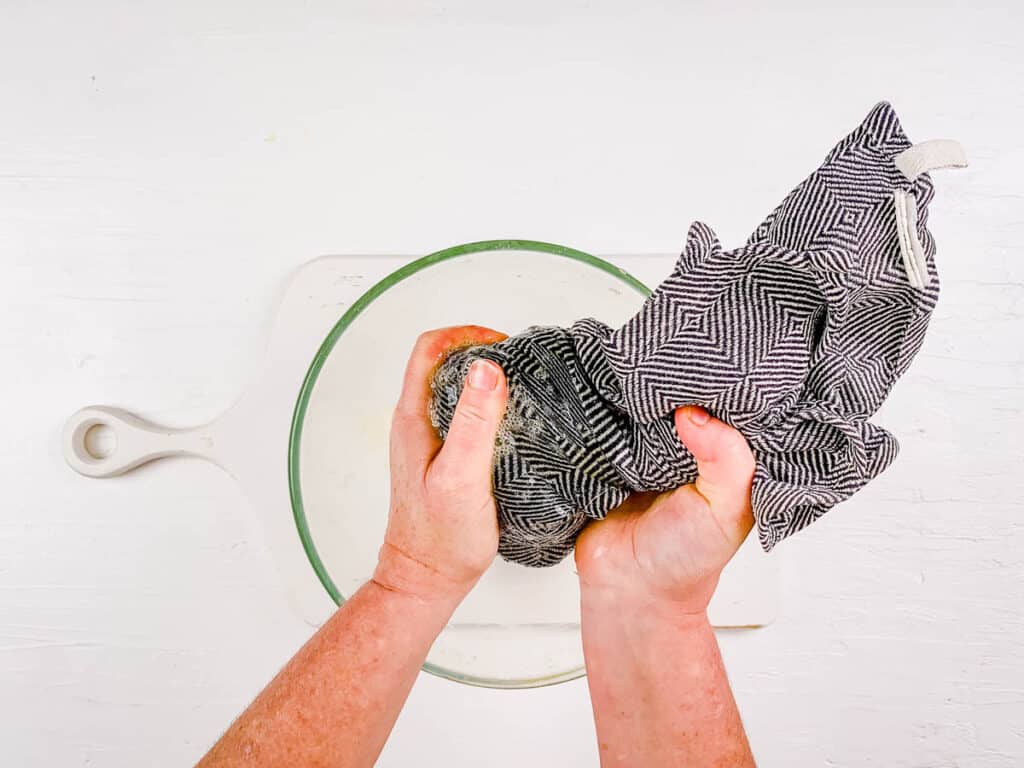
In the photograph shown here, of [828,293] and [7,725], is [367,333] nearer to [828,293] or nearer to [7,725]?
[828,293]

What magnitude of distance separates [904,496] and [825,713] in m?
0.18

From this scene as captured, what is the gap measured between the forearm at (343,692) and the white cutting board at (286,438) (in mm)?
153

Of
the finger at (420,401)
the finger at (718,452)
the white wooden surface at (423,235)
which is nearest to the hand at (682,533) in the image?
the finger at (718,452)

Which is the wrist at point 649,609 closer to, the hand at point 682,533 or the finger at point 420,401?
the hand at point 682,533

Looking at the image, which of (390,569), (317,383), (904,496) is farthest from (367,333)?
(904,496)

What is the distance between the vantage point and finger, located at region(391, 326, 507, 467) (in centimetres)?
41

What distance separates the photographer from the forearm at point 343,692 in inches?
15.3

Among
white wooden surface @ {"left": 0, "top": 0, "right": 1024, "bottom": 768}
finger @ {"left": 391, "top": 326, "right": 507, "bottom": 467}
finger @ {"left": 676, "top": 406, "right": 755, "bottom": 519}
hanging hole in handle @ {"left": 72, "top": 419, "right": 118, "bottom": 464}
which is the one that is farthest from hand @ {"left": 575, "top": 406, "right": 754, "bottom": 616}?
hanging hole in handle @ {"left": 72, "top": 419, "right": 118, "bottom": 464}

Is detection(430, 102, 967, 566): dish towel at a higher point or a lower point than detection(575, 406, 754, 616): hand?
higher

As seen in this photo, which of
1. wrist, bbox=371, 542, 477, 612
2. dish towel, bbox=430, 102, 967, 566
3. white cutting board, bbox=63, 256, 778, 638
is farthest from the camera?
white cutting board, bbox=63, 256, 778, 638

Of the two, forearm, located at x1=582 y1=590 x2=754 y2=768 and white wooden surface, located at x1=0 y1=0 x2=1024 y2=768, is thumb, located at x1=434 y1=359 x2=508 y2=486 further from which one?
white wooden surface, located at x1=0 y1=0 x2=1024 y2=768

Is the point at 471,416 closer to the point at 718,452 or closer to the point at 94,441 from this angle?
the point at 718,452

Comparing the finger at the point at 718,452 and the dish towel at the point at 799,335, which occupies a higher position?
the dish towel at the point at 799,335

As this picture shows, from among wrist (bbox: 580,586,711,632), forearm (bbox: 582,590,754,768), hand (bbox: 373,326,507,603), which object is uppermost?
hand (bbox: 373,326,507,603)
